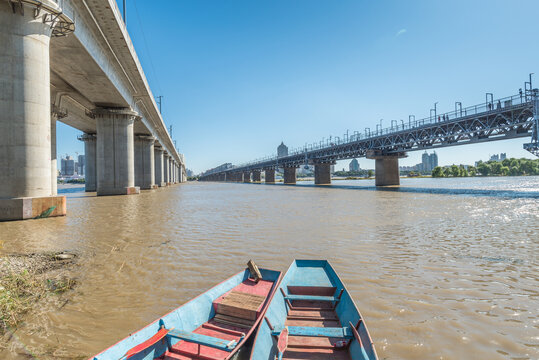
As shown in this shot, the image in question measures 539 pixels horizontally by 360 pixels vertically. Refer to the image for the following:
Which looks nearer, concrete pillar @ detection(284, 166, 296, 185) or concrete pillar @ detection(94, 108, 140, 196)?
concrete pillar @ detection(94, 108, 140, 196)

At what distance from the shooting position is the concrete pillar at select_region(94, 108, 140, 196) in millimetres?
33125

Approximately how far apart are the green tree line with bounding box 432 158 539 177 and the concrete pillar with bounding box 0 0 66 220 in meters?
191

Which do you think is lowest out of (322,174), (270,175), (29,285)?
(29,285)

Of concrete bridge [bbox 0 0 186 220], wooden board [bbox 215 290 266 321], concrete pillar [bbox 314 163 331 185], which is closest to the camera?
wooden board [bbox 215 290 266 321]

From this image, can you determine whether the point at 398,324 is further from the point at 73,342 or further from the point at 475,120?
the point at 475,120

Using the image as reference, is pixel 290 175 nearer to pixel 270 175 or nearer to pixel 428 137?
pixel 270 175

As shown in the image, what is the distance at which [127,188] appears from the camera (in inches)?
1363

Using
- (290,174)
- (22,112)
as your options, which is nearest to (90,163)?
(22,112)

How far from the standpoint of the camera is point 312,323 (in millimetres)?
4656

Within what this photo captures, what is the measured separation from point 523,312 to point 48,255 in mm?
11651

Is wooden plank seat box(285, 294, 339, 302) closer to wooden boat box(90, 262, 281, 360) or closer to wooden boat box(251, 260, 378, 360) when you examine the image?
wooden boat box(251, 260, 378, 360)

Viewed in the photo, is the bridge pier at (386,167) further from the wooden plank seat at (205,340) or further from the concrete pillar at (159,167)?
the wooden plank seat at (205,340)

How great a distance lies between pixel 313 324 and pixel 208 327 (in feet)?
5.70

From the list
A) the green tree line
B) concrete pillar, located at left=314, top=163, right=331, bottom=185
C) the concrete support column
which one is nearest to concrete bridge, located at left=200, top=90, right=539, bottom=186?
concrete pillar, located at left=314, top=163, right=331, bottom=185
